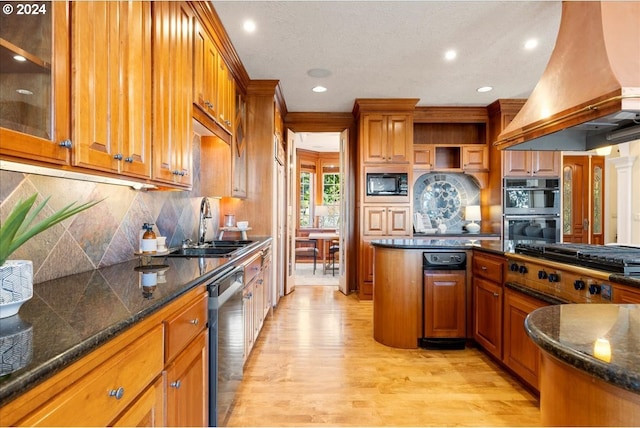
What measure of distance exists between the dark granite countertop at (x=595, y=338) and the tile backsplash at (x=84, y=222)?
174 centimetres

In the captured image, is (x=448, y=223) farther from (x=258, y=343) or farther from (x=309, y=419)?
(x=309, y=419)

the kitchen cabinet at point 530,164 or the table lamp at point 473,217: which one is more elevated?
the kitchen cabinet at point 530,164

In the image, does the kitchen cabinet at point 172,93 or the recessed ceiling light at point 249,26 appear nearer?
the kitchen cabinet at point 172,93

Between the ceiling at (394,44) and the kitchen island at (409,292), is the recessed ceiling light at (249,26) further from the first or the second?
the kitchen island at (409,292)

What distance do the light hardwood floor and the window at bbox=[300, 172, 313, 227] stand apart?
5.14 m

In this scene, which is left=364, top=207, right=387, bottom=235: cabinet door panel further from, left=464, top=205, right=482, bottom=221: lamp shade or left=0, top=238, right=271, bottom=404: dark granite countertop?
left=0, top=238, right=271, bottom=404: dark granite countertop

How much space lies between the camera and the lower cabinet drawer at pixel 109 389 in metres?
0.67

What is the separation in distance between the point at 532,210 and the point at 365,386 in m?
3.96

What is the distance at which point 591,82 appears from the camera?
5.78 ft

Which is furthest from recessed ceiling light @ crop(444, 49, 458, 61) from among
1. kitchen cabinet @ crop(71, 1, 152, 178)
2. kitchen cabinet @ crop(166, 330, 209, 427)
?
kitchen cabinet @ crop(166, 330, 209, 427)

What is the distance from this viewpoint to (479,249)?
9.18 ft

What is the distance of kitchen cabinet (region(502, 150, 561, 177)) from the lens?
4.76m

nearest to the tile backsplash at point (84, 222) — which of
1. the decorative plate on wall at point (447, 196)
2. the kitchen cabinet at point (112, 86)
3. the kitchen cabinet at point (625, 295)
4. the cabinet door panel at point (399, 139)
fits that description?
the kitchen cabinet at point (112, 86)

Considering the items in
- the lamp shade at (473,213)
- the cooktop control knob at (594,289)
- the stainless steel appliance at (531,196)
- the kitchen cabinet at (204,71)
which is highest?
the kitchen cabinet at (204,71)
